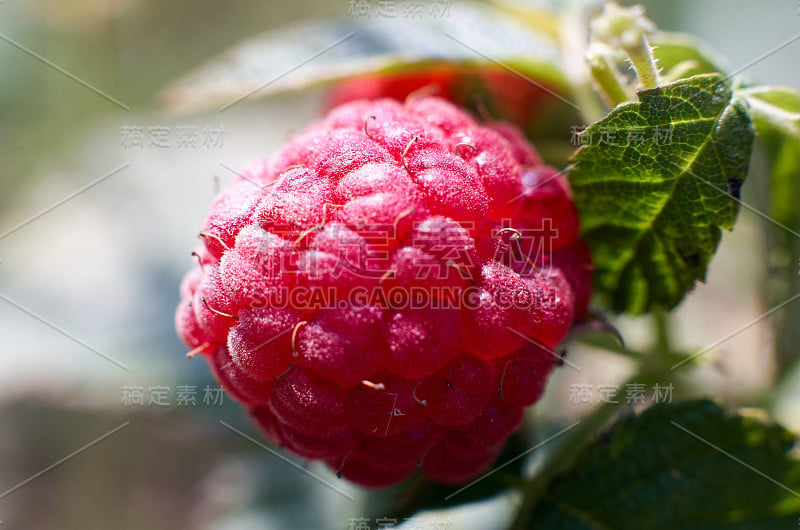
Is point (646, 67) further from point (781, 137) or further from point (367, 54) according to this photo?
point (367, 54)

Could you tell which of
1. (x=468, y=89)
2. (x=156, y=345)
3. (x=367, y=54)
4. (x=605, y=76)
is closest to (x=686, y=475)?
(x=605, y=76)

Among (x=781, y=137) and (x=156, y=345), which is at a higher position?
(x=781, y=137)

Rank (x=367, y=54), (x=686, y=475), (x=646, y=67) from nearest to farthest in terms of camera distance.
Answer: (x=646, y=67) → (x=686, y=475) → (x=367, y=54)

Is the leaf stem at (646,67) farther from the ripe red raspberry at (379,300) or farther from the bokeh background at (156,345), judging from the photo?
the bokeh background at (156,345)

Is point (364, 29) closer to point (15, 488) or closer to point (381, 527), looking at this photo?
point (381, 527)

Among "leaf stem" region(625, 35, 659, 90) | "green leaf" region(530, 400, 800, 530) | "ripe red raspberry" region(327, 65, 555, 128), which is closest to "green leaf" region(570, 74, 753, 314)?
"leaf stem" region(625, 35, 659, 90)

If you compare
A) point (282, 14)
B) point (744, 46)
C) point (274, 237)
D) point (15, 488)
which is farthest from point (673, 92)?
point (282, 14)
